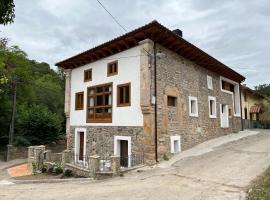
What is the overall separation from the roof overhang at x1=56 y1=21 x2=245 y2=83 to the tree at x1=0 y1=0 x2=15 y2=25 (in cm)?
711

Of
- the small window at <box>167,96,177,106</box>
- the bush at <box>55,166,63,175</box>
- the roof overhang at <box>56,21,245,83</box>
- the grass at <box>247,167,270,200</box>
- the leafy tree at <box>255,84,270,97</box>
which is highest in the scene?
the leafy tree at <box>255,84,270,97</box>

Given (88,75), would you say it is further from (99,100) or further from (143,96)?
(143,96)

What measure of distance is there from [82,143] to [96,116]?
2654mm

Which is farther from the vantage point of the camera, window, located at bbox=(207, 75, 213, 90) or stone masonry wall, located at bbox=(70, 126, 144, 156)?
window, located at bbox=(207, 75, 213, 90)

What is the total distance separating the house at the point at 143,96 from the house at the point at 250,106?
9203 millimetres

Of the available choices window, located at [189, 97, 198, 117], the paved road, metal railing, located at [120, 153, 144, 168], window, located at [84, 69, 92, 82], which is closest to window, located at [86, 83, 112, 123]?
window, located at [84, 69, 92, 82]

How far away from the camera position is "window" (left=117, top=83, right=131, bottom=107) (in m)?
13.9

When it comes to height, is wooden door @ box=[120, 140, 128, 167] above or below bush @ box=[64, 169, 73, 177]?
above

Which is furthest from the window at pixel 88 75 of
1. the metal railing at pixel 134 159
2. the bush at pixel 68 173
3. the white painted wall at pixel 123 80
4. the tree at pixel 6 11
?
the tree at pixel 6 11

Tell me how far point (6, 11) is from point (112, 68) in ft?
30.6

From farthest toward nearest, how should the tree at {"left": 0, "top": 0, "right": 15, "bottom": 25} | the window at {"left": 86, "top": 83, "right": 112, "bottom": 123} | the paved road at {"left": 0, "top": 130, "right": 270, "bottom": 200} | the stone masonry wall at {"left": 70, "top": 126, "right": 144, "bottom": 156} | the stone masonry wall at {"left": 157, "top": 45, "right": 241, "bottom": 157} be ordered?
the window at {"left": 86, "top": 83, "right": 112, "bottom": 123} < the stone masonry wall at {"left": 157, "top": 45, "right": 241, "bottom": 157} < the stone masonry wall at {"left": 70, "top": 126, "right": 144, "bottom": 156} < the paved road at {"left": 0, "top": 130, "right": 270, "bottom": 200} < the tree at {"left": 0, "top": 0, "right": 15, "bottom": 25}

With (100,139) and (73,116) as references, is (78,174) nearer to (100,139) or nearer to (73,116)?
(100,139)

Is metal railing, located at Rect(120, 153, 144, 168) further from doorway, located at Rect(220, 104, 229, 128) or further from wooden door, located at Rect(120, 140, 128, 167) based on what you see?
doorway, located at Rect(220, 104, 229, 128)

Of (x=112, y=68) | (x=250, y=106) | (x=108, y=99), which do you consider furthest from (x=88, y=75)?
(x=250, y=106)
